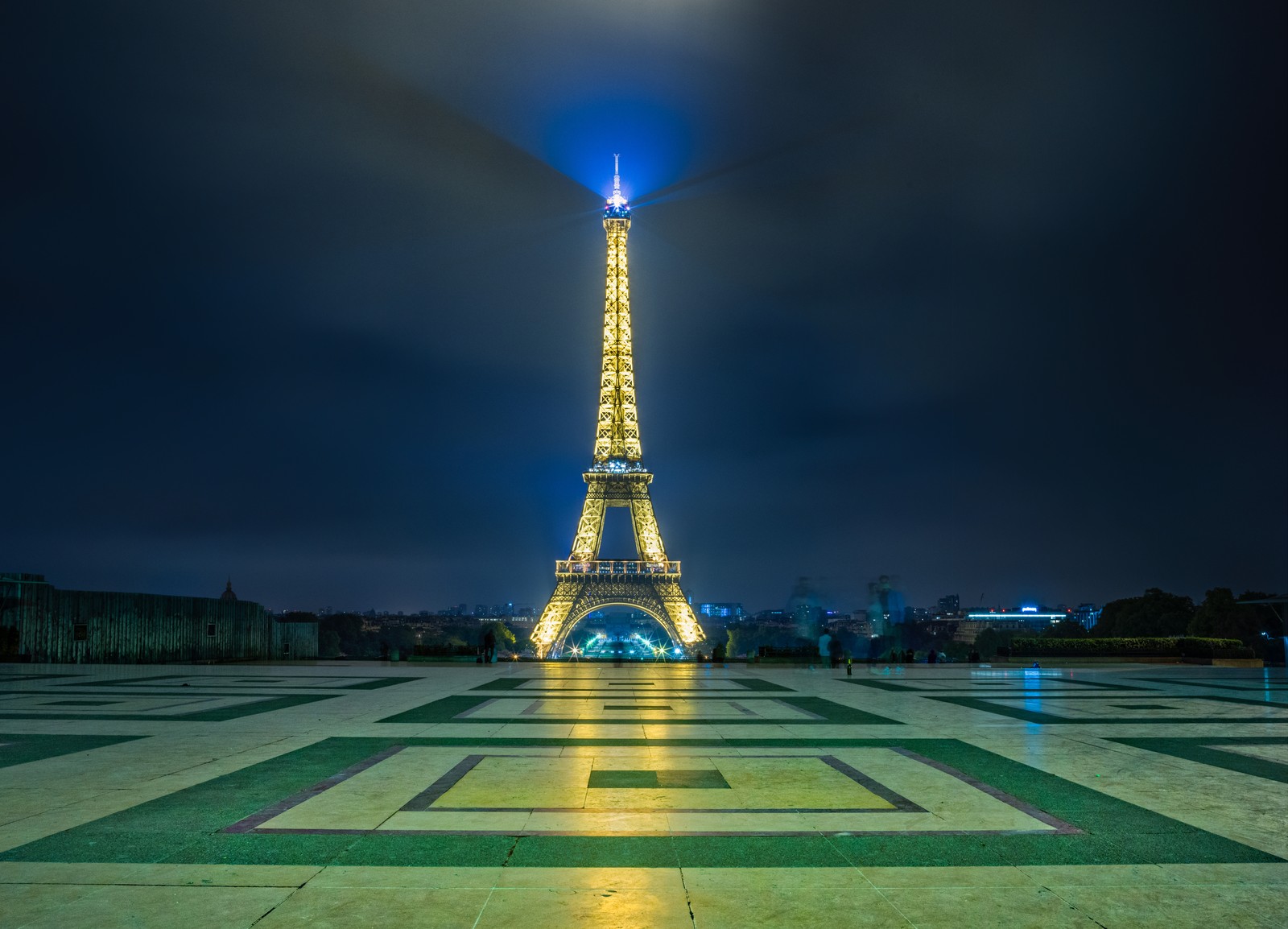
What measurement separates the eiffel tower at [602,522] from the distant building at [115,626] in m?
26.1

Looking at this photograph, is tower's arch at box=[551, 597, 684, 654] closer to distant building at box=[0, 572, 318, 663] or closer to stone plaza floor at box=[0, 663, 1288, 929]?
distant building at box=[0, 572, 318, 663]

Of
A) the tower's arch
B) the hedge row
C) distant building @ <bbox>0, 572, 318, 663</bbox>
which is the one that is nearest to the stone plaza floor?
distant building @ <bbox>0, 572, 318, 663</bbox>

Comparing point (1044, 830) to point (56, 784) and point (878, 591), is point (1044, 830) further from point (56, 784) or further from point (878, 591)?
point (878, 591)

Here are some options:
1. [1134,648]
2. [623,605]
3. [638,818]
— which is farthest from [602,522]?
[638,818]

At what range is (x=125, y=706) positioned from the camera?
1675cm

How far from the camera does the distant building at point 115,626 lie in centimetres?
2919

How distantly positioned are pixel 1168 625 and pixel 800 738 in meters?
77.7

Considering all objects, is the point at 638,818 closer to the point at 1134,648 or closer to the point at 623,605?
the point at 1134,648

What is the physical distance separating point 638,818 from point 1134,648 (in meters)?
36.2

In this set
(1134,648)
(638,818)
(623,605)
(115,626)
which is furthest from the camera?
(623,605)

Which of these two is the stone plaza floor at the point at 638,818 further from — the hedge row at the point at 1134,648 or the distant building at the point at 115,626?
the hedge row at the point at 1134,648

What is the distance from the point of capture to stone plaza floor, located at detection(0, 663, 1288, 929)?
5.42 metres

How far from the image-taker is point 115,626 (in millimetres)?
30750

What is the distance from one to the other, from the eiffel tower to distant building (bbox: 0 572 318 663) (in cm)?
2612
